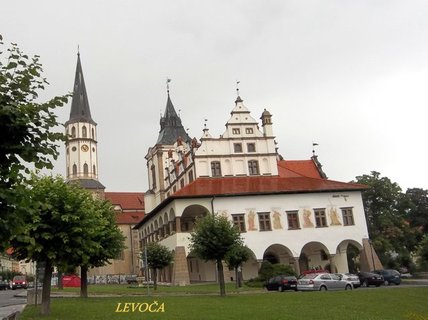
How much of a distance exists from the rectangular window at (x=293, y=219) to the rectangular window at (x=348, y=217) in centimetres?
511

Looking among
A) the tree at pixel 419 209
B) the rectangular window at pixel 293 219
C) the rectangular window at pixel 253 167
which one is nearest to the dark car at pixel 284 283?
the rectangular window at pixel 293 219

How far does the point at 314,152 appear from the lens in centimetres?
6444

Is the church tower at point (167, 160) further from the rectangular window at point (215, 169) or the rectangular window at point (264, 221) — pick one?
the rectangular window at point (264, 221)

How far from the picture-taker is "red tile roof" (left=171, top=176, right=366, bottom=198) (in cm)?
4834

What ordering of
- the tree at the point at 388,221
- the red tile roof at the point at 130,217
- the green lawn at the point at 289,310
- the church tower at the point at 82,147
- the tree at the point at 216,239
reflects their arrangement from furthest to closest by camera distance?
the red tile roof at the point at 130,217 < the church tower at the point at 82,147 < the tree at the point at 388,221 < the tree at the point at 216,239 < the green lawn at the point at 289,310

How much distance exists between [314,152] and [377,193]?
10098 millimetres

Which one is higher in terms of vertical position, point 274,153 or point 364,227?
point 274,153

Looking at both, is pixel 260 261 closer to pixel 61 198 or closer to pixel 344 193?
pixel 344 193

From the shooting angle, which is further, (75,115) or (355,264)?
(75,115)

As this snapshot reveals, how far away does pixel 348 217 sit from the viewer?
165 feet

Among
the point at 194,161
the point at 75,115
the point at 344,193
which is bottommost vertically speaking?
the point at 344,193

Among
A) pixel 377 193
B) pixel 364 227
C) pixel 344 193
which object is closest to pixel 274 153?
pixel 344 193

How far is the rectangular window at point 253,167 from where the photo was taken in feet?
175

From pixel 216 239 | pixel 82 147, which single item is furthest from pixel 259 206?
pixel 82 147
